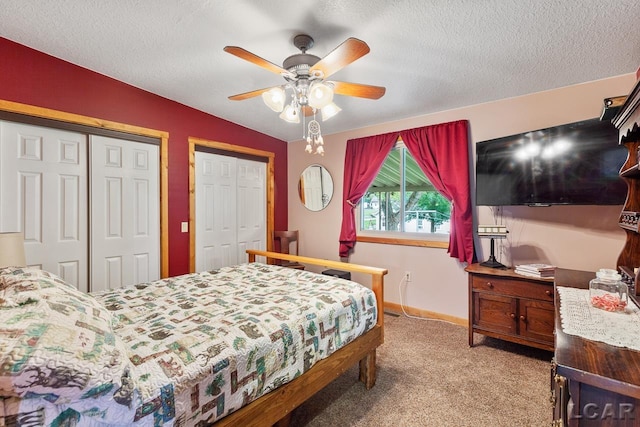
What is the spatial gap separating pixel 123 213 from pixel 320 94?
2426 mm

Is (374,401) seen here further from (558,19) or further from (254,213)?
(254,213)

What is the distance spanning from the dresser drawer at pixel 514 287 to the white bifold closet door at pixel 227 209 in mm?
2878

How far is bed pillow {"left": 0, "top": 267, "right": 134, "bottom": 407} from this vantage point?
30.8 inches

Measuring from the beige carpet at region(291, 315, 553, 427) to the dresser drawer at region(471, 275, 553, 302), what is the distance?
55cm

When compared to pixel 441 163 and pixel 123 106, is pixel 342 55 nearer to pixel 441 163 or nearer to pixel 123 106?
pixel 441 163

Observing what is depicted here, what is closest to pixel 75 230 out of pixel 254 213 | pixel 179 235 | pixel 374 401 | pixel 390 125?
pixel 179 235

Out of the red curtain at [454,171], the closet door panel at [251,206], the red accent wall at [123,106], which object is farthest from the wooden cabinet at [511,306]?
the red accent wall at [123,106]

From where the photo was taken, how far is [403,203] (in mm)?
3842

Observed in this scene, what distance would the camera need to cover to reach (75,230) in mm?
2781

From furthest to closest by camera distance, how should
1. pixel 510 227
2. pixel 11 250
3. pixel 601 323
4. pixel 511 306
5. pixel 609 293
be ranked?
pixel 510 227
pixel 511 306
pixel 11 250
pixel 609 293
pixel 601 323

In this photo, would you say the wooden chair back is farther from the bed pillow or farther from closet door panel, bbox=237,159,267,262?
the bed pillow

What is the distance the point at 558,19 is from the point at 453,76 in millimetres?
827

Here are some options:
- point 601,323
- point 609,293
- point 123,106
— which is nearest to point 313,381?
point 601,323

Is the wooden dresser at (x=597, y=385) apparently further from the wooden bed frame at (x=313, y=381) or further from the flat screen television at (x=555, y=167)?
the flat screen television at (x=555, y=167)
